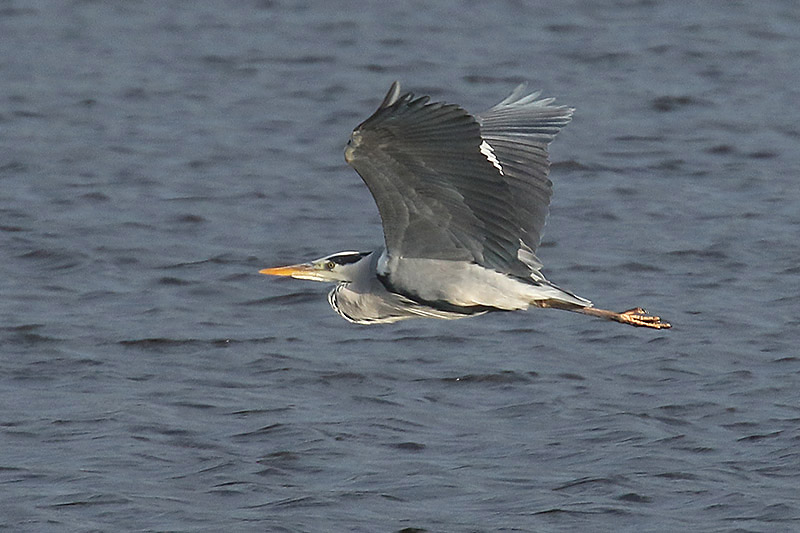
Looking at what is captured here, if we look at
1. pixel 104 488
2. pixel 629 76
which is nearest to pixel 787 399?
pixel 104 488

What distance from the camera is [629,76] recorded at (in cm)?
1359

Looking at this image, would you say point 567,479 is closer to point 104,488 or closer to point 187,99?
point 104,488

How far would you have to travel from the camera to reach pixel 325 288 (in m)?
9.66

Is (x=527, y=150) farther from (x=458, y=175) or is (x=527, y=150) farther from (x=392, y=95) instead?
(x=392, y=95)

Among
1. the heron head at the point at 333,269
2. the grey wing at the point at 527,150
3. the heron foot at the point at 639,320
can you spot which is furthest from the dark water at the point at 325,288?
the grey wing at the point at 527,150

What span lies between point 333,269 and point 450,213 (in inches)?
40.8

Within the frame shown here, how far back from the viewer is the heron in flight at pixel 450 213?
5301 millimetres

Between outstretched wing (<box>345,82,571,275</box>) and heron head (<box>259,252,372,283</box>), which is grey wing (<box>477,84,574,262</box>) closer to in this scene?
outstretched wing (<box>345,82,571,275</box>)

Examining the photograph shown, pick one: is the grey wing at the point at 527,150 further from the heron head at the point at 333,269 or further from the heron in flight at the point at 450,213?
the heron head at the point at 333,269

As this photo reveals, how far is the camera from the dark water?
7.19m

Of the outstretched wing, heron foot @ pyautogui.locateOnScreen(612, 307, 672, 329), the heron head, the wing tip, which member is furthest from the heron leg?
the wing tip

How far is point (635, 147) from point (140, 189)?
3.68 m

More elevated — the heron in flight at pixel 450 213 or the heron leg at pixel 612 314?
the heron in flight at pixel 450 213

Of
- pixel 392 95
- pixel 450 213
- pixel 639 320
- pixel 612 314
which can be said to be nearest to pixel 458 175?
pixel 450 213
